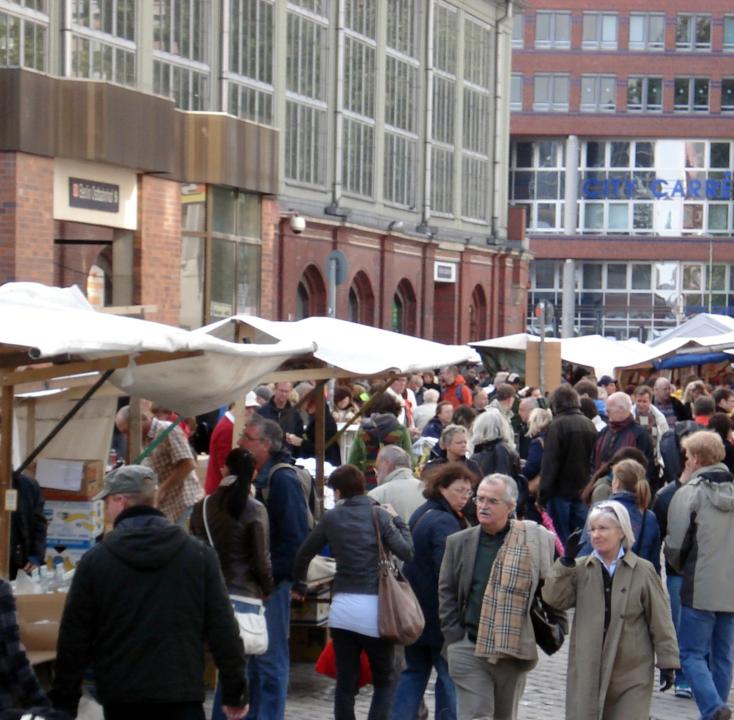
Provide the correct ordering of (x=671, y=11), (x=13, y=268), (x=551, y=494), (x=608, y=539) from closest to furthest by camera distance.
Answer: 1. (x=608, y=539)
2. (x=551, y=494)
3. (x=13, y=268)
4. (x=671, y=11)

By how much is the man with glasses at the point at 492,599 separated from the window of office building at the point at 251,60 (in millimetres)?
24291

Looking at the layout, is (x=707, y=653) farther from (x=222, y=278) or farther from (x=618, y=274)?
(x=618, y=274)

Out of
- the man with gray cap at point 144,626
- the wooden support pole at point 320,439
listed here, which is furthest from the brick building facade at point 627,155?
→ the man with gray cap at point 144,626

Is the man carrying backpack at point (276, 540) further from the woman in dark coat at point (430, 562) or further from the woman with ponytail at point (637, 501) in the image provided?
the woman with ponytail at point (637, 501)

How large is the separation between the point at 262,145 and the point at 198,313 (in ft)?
10.4

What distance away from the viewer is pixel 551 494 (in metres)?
14.5

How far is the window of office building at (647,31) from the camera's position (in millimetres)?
77562

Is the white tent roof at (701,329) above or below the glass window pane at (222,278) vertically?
below

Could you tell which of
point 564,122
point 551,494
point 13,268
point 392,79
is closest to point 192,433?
point 551,494

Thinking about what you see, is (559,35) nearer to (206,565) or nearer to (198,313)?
(198,313)

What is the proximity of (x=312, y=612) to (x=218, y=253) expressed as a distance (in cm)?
1725

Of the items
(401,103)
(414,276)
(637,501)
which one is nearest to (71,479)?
(637,501)

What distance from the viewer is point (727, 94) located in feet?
257

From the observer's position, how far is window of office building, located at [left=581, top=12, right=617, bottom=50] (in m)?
77.2
